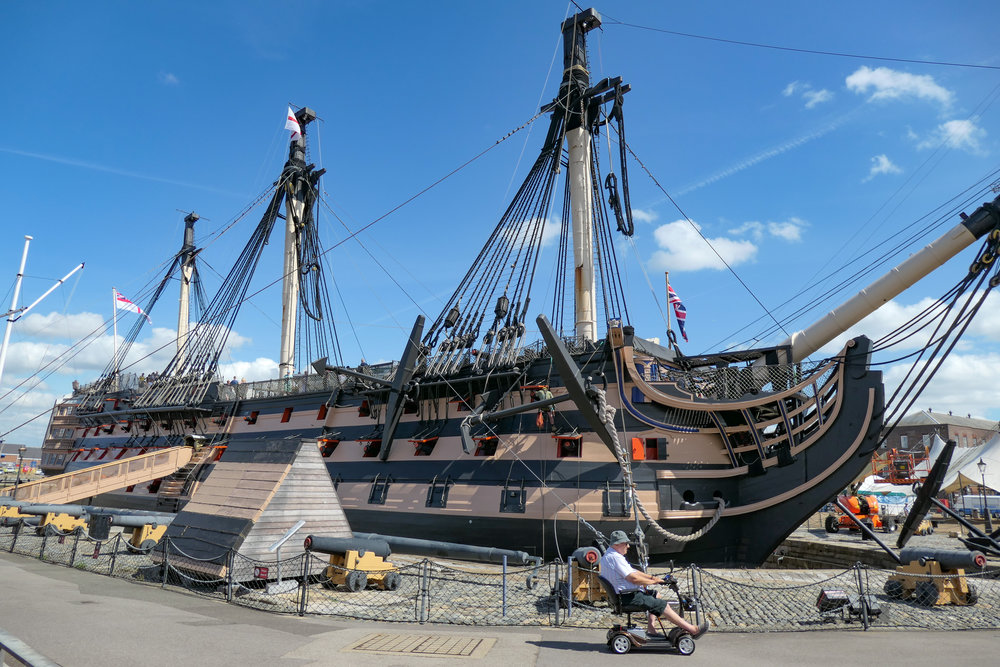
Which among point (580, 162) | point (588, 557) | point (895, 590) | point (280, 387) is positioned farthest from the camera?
point (280, 387)

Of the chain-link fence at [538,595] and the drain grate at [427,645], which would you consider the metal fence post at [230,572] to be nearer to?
the chain-link fence at [538,595]

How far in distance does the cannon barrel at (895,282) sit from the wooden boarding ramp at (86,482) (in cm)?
2285

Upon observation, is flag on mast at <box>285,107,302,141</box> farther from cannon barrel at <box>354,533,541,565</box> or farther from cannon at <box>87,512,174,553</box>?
cannon barrel at <box>354,533,541,565</box>

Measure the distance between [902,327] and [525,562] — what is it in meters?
10.2

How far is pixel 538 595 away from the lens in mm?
10703

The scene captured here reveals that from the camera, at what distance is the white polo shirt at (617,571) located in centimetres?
666

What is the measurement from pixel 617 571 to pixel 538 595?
178 inches

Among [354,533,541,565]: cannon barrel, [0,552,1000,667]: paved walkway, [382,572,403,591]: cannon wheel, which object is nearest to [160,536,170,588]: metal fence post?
[0,552,1000,667]: paved walkway

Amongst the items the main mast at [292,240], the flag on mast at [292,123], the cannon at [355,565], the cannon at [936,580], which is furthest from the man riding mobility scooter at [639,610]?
the flag on mast at [292,123]

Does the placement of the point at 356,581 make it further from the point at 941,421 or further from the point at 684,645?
the point at 941,421

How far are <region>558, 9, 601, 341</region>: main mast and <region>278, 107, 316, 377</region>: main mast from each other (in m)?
16.3

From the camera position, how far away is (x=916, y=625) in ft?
27.6

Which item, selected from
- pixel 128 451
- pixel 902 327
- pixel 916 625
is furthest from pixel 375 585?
pixel 128 451

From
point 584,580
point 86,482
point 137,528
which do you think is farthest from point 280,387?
point 584,580
